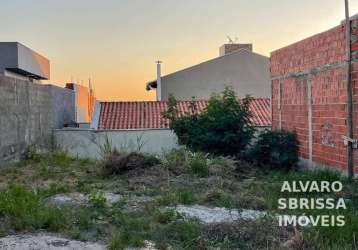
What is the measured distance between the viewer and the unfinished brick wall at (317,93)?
855 cm

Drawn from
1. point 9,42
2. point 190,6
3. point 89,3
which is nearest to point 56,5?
point 89,3

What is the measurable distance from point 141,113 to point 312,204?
44.1 ft

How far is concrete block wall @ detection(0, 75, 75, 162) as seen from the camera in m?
9.65

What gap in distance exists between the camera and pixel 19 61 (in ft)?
54.6

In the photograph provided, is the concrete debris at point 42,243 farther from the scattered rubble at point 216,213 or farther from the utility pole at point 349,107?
the utility pole at point 349,107

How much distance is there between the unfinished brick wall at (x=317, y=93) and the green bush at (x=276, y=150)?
0.26 metres

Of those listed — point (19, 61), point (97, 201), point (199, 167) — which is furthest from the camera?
point (19, 61)

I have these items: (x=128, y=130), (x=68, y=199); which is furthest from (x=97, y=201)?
(x=128, y=130)

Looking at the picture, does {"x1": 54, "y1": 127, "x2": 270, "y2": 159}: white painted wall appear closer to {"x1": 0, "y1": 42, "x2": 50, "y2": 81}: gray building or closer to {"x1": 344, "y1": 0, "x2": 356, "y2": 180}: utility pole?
{"x1": 0, "y1": 42, "x2": 50, "y2": 81}: gray building

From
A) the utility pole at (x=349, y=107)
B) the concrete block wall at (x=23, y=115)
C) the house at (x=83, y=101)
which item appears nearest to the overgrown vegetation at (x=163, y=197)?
the utility pole at (x=349, y=107)

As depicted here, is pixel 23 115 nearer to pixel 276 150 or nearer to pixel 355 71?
pixel 276 150

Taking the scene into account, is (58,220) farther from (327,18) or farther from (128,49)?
(128,49)

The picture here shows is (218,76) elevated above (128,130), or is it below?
above

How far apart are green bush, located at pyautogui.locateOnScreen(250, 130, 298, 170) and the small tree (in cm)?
63
